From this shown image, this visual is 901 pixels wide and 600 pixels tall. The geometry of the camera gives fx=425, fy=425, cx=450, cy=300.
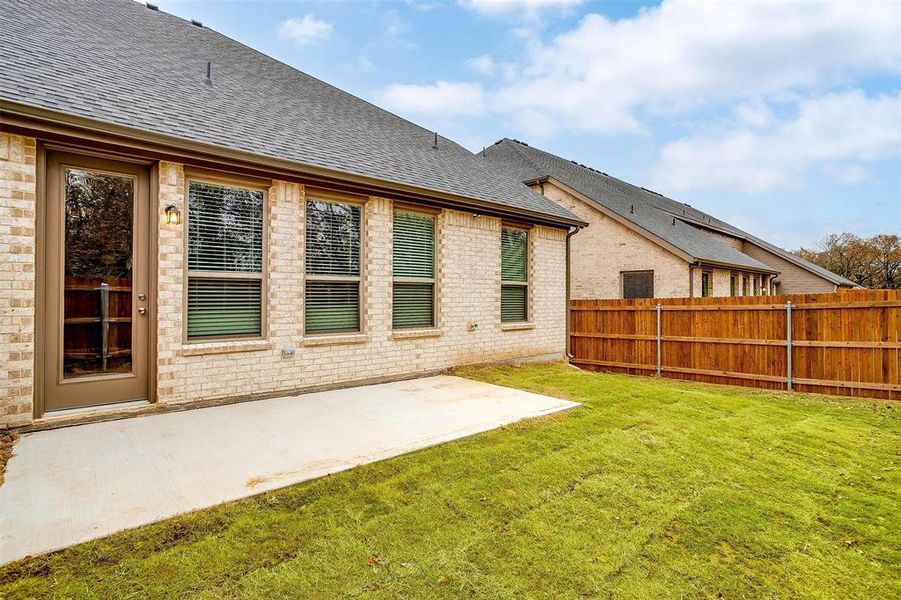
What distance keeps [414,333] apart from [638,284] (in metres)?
9.74

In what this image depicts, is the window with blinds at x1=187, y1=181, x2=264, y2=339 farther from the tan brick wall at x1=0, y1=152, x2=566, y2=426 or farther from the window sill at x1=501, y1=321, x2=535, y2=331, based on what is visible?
the window sill at x1=501, y1=321, x2=535, y2=331

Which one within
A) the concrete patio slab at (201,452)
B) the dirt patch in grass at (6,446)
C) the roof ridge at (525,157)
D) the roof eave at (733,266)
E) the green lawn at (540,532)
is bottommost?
the green lawn at (540,532)

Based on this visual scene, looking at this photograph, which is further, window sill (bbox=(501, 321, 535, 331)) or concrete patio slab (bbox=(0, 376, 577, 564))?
window sill (bbox=(501, 321, 535, 331))

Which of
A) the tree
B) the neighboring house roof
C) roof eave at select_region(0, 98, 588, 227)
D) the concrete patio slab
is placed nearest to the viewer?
the concrete patio slab

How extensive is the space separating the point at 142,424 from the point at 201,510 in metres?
2.34

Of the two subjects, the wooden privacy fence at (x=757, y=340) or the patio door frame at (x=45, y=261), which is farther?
the wooden privacy fence at (x=757, y=340)

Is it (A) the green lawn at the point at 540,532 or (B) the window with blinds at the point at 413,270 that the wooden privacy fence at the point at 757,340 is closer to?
(A) the green lawn at the point at 540,532

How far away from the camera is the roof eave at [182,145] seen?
394cm

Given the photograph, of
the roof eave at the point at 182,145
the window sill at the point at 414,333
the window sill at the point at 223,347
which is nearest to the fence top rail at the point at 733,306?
the roof eave at the point at 182,145

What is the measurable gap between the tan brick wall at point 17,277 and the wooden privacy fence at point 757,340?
31.3ft

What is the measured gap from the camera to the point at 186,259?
16.4 ft

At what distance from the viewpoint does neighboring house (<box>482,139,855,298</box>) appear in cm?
1345

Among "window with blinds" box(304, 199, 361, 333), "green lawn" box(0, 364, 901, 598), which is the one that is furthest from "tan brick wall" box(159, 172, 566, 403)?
"green lawn" box(0, 364, 901, 598)

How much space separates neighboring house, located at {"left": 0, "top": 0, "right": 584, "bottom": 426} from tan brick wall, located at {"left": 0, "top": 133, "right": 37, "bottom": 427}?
0.05 feet
